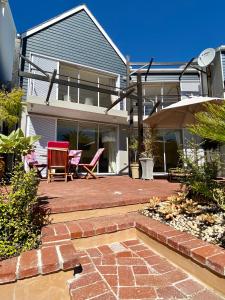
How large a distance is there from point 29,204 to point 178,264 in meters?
1.68

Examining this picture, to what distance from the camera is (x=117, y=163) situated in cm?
1066

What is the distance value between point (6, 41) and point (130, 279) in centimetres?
1029

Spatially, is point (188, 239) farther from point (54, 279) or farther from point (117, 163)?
point (117, 163)

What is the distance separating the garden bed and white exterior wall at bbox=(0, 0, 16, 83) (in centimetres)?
860

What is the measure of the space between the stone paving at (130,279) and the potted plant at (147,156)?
5.68 metres


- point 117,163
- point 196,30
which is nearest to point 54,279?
point 117,163

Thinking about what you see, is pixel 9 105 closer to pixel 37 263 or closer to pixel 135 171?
pixel 135 171

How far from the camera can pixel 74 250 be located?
2123 millimetres

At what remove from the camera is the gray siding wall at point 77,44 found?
9672mm

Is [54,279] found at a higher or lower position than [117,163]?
lower

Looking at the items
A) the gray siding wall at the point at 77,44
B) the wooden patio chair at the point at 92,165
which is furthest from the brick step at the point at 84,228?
the gray siding wall at the point at 77,44

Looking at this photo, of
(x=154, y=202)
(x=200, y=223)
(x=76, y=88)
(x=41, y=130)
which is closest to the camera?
(x=200, y=223)

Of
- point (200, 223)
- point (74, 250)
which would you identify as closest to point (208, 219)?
point (200, 223)

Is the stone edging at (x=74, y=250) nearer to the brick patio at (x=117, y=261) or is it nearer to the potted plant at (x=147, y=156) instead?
the brick patio at (x=117, y=261)
